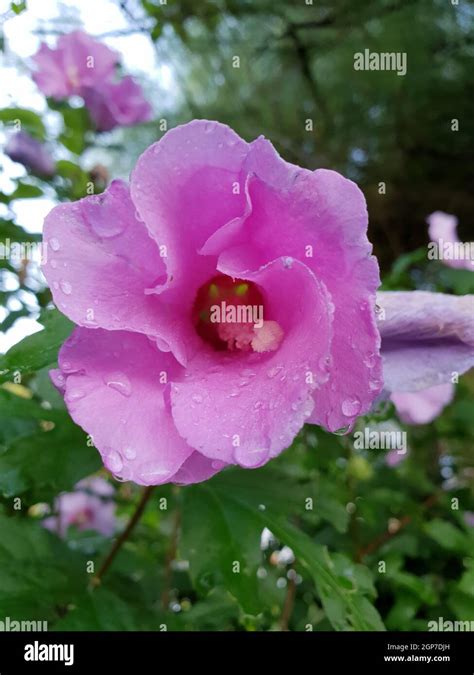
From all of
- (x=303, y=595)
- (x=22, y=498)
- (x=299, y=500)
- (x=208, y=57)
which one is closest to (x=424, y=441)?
(x=303, y=595)

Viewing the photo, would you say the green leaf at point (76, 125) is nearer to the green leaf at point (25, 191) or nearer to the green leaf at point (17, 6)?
the green leaf at point (25, 191)

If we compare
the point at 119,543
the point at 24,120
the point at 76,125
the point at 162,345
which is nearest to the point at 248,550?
the point at 119,543

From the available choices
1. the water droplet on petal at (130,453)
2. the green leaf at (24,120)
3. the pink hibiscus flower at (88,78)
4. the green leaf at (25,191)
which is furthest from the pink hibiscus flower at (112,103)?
the water droplet on petal at (130,453)

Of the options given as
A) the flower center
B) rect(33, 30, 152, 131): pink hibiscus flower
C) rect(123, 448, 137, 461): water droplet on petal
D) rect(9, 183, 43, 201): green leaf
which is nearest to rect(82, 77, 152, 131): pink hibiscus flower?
rect(33, 30, 152, 131): pink hibiscus flower

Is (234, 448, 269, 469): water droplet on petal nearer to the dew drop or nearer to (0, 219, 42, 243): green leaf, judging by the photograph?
the dew drop

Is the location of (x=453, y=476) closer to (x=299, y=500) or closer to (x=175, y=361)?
(x=299, y=500)

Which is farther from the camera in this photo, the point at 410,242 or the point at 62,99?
the point at 410,242

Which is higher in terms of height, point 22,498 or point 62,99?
point 62,99
